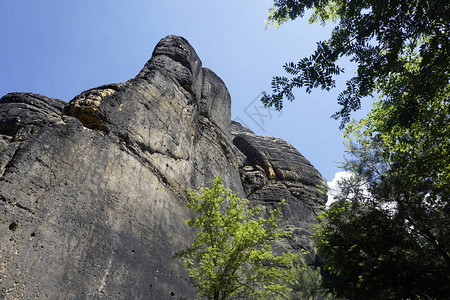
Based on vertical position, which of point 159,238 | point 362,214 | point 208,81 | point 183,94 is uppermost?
point 208,81

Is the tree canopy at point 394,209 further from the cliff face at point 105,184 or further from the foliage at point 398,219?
the cliff face at point 105,184

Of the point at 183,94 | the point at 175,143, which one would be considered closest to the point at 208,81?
the point at 183,94

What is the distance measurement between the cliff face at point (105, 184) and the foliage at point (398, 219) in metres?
6.52

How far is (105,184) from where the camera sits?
34.7 feet

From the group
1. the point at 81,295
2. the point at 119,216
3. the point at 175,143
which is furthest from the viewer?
the point at 175,143

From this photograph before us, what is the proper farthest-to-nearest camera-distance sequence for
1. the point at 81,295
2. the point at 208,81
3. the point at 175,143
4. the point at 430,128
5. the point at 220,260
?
the point at 208,81 < the point at 175,143 < the point at 220,260 < the point at 430,128 < the point at 81,295

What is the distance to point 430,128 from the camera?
834 cm

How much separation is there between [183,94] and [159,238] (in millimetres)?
10405

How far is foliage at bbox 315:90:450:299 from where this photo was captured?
7.75m

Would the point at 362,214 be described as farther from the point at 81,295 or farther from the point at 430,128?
the point at 81,295

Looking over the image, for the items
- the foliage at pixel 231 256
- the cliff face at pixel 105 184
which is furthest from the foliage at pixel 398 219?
the cliff face at pixel 105 184

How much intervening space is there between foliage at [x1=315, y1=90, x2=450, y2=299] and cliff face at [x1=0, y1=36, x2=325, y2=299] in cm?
652

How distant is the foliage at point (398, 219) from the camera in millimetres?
7754

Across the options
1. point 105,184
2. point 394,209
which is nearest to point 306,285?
point 394,209
